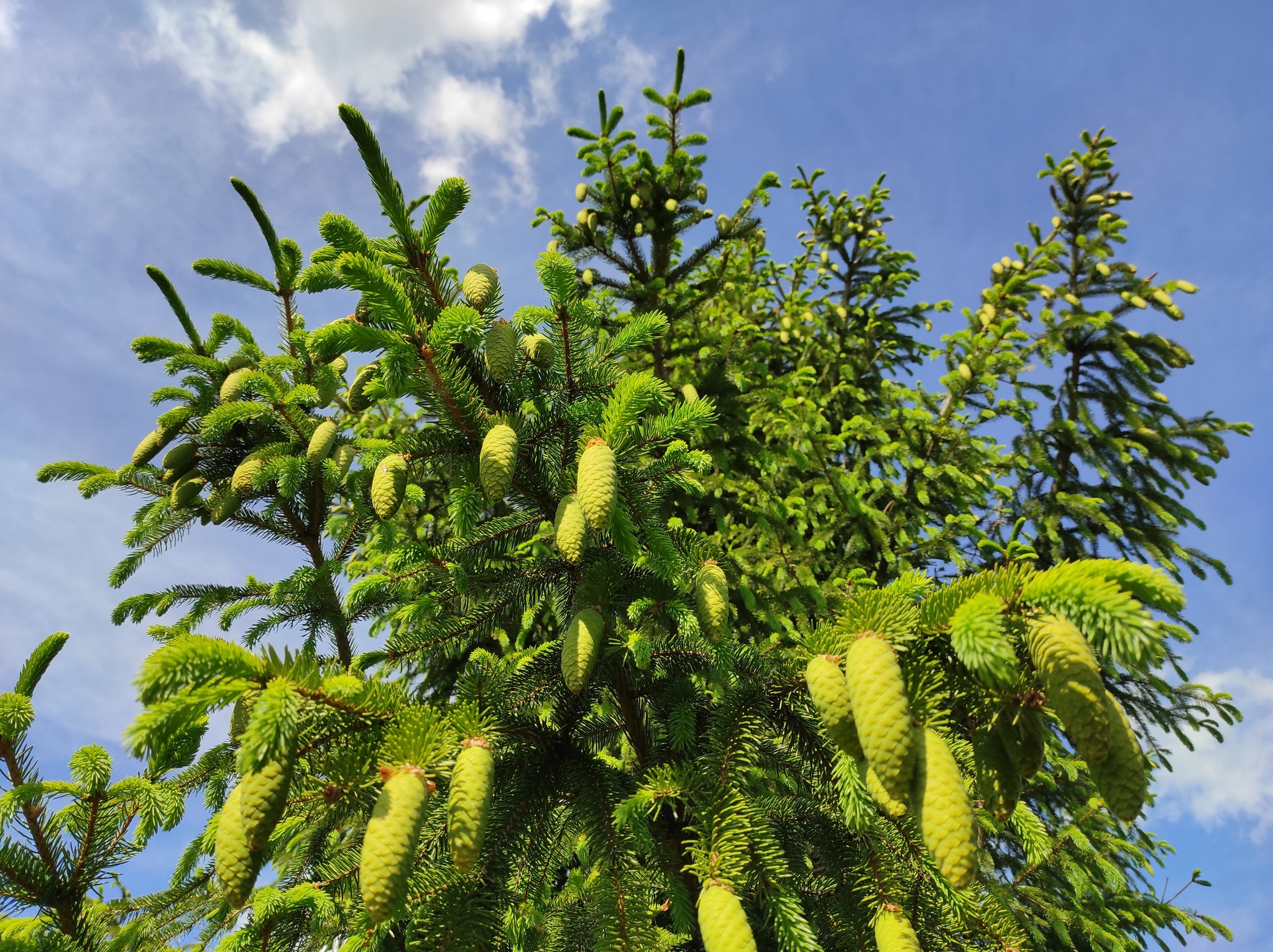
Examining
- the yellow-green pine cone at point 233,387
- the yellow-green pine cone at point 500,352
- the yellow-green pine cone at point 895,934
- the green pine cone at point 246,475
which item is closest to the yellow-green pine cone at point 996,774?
the yellow-green pine cone at point 895,934

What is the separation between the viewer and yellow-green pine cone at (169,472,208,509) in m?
3.56

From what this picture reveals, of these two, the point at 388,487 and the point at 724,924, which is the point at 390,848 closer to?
the point at 724,924

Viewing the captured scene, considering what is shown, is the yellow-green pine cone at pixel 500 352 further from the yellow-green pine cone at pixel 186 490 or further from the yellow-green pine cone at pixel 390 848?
the yellow-green pine cone at pixel 186 490

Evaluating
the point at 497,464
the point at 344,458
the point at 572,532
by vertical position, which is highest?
the point at 344,458

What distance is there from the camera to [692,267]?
6.16m

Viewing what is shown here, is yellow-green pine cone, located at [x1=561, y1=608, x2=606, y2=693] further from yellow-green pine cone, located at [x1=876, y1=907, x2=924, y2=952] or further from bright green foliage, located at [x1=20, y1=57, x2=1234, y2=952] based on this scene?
yellow-green pine cone, located at [x1=876, y1=907, x2=924, y2=952]

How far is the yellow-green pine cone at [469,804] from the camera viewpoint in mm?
1148

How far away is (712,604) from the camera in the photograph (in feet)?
6.15

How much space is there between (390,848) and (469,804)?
0.47ft

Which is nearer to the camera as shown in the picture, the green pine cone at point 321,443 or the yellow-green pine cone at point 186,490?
the green pine cone at point 321,443

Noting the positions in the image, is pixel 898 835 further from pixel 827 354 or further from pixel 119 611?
pixel 827 354

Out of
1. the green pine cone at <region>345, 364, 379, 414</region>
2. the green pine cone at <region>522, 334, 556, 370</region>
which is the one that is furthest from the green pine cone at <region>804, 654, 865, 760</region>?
the green pine cone at <region>345, 364, 379, 414</region>

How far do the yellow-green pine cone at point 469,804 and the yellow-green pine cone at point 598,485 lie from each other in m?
0.52

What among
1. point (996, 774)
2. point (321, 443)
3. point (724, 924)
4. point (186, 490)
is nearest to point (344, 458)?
point (321, 443)
